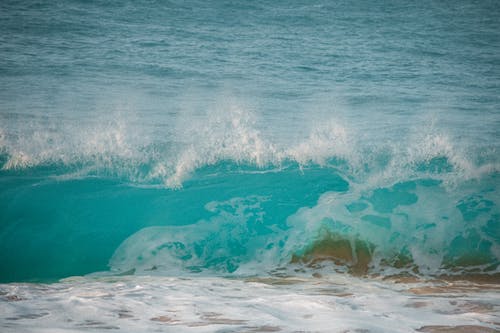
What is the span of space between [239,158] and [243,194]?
1206 millimetres

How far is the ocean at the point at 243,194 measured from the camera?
4230mm

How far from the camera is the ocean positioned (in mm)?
4230

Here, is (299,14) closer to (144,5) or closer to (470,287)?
(144,5)

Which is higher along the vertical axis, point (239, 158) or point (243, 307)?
point (239, 158)

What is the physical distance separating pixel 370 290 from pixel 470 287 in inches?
52.0

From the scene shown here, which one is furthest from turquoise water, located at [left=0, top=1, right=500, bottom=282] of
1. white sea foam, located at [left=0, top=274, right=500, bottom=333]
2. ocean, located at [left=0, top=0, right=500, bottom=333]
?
white sea foam, located at [left=0, top=274, right=500, bottom=333]

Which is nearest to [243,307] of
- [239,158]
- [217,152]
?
[239,158]

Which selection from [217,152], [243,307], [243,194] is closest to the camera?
[243,307]

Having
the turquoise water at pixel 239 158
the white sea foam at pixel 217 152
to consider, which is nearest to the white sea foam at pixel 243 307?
the turquoise water at pixel 239 158

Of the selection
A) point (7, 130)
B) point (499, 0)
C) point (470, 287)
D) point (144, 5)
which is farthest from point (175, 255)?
point (499, 0)

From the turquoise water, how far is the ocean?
0.04 m

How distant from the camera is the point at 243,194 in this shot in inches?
337

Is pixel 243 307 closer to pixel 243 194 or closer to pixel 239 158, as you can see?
pixel 243 194

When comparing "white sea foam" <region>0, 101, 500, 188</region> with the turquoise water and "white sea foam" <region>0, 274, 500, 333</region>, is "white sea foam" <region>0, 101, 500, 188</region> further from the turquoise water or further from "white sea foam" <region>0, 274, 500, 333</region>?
"white sea foam" <region>0, 274, 500, 333</region>
